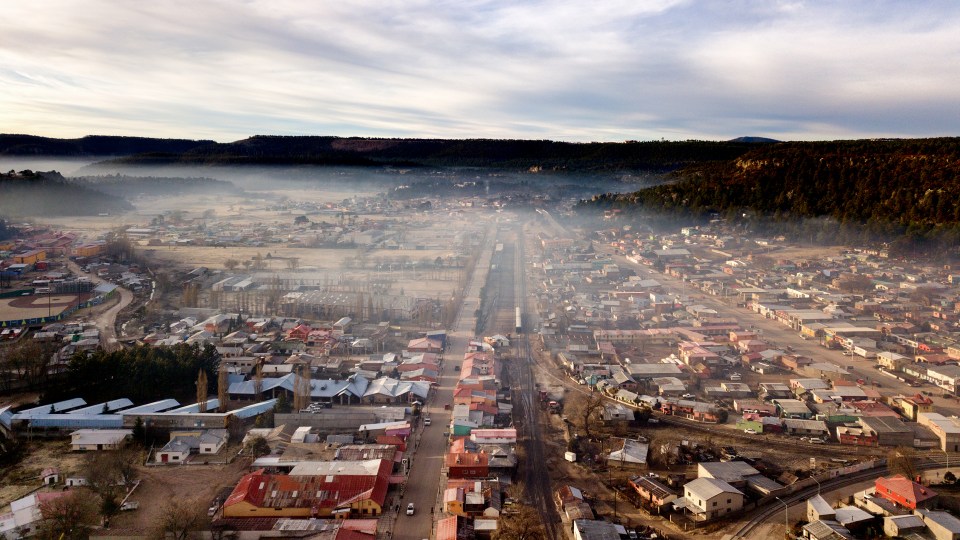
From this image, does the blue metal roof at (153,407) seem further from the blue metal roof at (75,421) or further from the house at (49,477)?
the house at (49,477)

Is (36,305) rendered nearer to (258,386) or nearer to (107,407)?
(107,407)

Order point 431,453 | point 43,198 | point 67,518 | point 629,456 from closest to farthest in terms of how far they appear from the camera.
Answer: point 67,518
point 629,456
point 431,453
point 43,198

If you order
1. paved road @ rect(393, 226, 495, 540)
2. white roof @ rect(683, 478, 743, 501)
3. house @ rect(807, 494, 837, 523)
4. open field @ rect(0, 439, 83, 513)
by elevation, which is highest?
white roof @ rect(683, 478, 743, 501)

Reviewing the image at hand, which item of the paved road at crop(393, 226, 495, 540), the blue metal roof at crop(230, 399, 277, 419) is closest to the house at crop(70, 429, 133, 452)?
the blue metal roof at crop(230, 399, 277, 419)

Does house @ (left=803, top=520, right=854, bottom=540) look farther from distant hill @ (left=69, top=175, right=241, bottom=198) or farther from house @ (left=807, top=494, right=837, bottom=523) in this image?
distant hill @ (left=69, top=175, right=241, bottom=198)

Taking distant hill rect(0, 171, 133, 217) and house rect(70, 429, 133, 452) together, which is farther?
distant hill rect(0, 171, 133, 217)

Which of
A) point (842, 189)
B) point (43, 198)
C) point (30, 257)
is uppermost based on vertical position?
point (842, 189)

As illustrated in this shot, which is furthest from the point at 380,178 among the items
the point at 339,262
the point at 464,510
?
the point at 464,510

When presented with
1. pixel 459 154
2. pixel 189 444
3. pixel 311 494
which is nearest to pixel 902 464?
pixel 311 494
